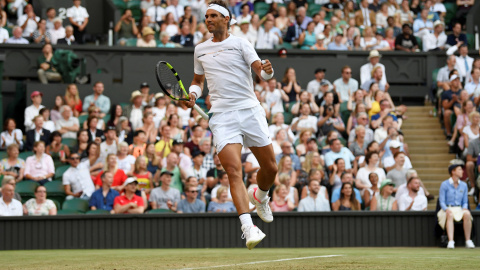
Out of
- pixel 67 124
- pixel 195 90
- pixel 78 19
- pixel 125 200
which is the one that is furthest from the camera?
pixel 78 19

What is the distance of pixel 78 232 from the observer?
14078 millimetres

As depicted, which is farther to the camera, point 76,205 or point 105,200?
point 76,205

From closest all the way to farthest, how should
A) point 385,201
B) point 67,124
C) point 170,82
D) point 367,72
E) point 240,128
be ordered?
1. point 240,128
2. point 170,82
3. point 385,201
4. point 67,124
5. point 367,72

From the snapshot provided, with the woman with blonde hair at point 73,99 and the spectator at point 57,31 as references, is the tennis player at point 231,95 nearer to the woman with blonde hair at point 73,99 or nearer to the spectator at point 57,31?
the woman with blonde hair at point 73,99

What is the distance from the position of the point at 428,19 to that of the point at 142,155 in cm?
934

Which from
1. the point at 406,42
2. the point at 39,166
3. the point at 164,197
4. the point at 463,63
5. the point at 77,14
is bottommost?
the point at 164,197

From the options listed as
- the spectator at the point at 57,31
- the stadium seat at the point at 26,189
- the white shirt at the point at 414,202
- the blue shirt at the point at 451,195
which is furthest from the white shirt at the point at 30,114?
the blue shirt at the point at 451,195

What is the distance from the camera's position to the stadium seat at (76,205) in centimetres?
1458

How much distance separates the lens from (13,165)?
1516 cm

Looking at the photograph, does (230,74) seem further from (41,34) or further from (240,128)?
(41,34)

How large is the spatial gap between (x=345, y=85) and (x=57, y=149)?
632 cm

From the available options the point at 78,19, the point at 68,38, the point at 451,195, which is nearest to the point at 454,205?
the point at 451,195

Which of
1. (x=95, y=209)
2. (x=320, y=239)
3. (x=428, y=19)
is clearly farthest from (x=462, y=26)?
(x=95, y=209)

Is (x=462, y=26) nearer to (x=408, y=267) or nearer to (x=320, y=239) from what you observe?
(x=320, y=239)
